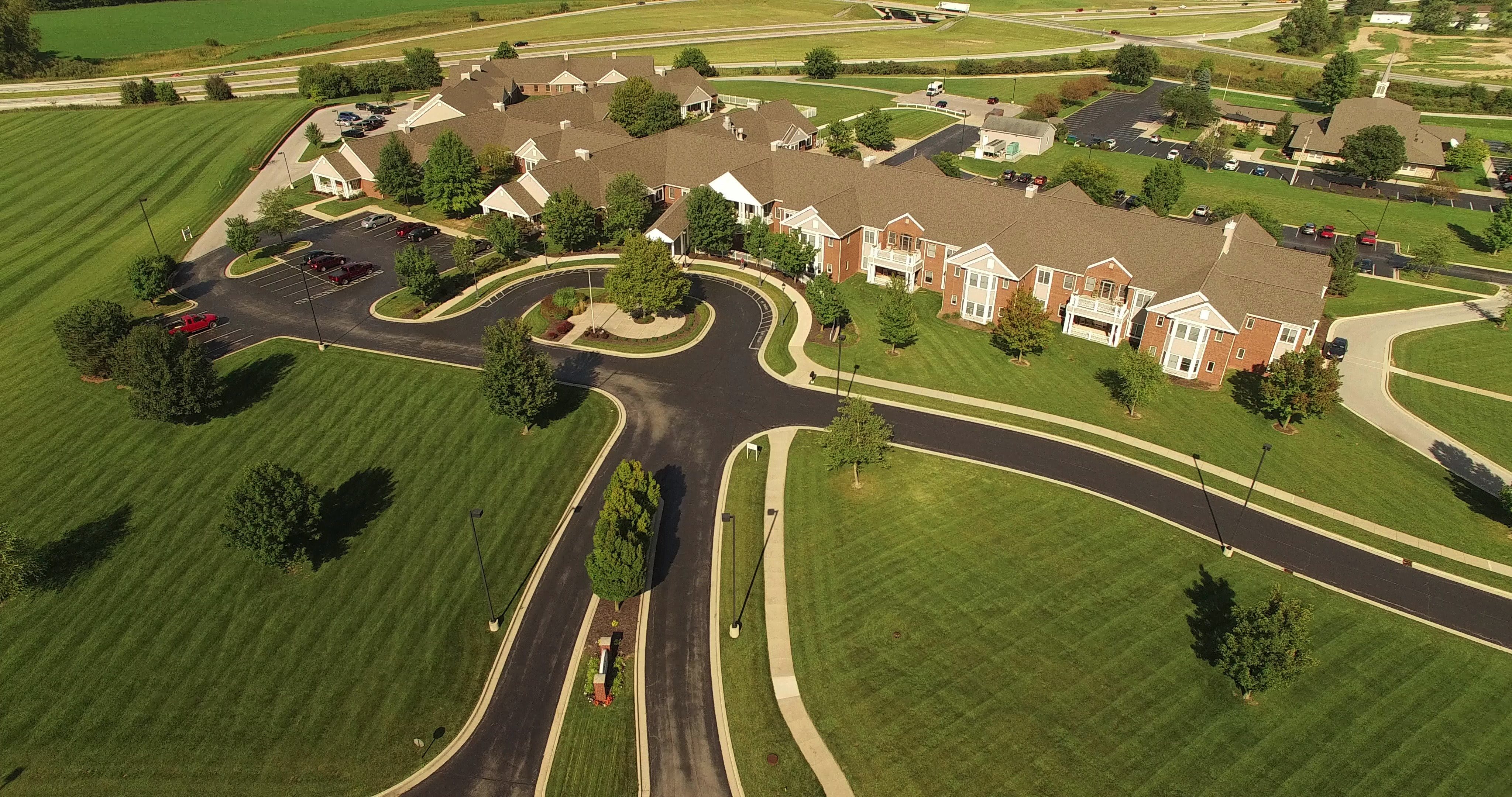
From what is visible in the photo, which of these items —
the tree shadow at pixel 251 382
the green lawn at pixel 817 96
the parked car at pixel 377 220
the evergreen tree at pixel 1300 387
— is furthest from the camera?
the green lawn at pixel 817 96

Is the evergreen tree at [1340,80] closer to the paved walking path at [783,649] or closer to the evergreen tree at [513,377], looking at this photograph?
the paved walking path at [783,649]

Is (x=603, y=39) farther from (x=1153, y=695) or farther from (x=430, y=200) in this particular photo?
(x=1153, y=695)

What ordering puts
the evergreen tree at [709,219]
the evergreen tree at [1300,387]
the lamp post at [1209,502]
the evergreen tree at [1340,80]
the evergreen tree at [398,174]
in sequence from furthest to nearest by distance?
the evergreen tree at [1340,80]
the evergreen tree at [398,174]
the evergreen tree at [709,219]
the evergreen tree at [1300,387]
the lamp post at [1209,502]

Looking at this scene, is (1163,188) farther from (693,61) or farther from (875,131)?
(693,61)

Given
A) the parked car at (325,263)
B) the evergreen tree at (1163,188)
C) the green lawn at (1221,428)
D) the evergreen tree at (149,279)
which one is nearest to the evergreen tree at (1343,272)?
the evergreen tree at (1163,188)

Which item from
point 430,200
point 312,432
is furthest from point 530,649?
point 430,200

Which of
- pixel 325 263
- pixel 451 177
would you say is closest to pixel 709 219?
pixel 451 177
